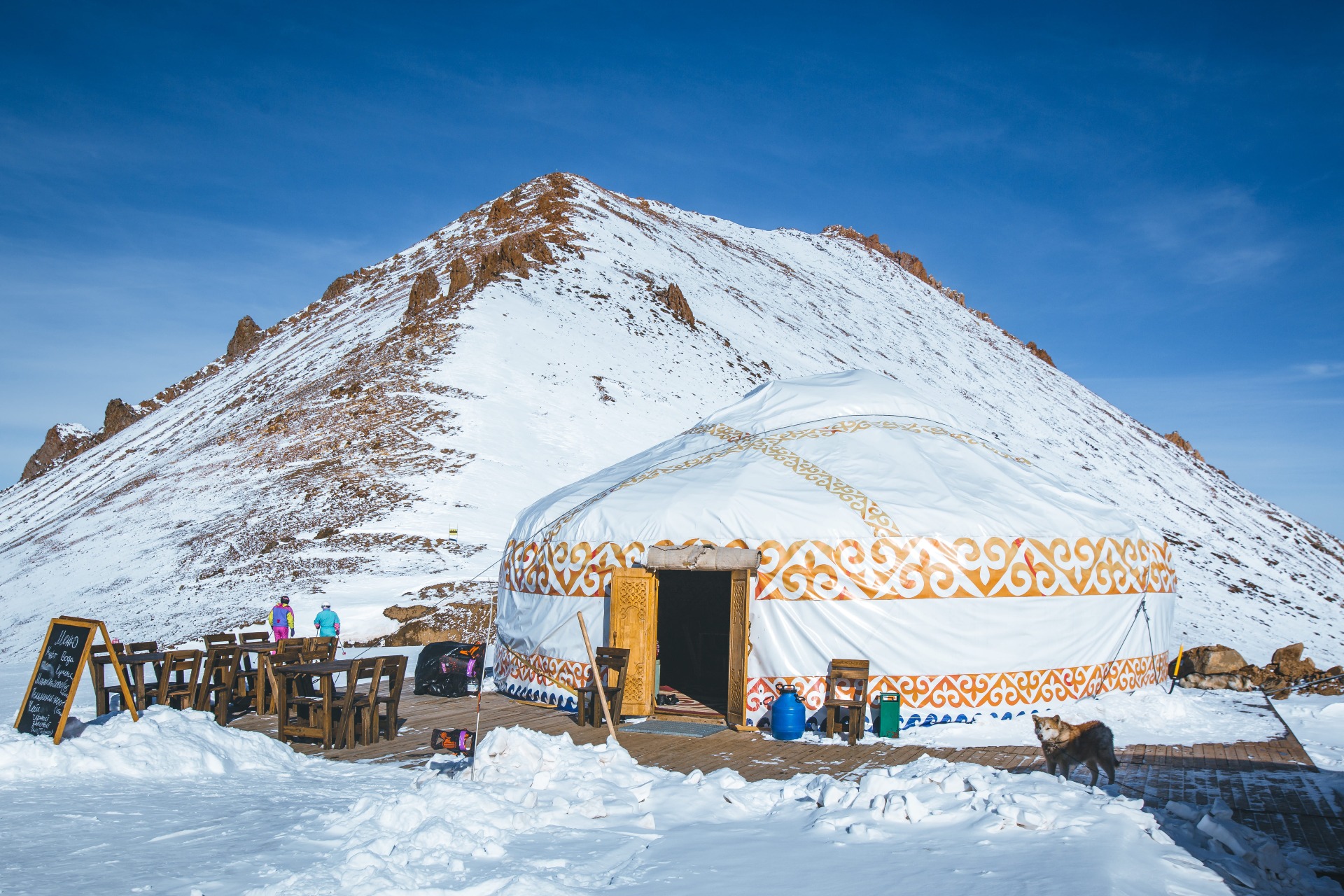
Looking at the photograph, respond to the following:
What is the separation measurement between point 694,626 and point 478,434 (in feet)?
37.2

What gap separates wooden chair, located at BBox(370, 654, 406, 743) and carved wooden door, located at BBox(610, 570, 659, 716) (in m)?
1.85

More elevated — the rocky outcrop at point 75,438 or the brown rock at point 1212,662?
the rocky outcrop at point 75,438

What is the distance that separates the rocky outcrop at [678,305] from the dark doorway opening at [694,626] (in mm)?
21409

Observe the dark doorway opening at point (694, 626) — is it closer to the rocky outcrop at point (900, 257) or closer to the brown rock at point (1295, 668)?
the brown rock at point (1295, 668)

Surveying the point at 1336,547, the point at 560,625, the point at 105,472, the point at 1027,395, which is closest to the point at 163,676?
the point at 560,625

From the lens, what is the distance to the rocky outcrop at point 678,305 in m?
32.9

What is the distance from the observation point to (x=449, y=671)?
31.5 ft

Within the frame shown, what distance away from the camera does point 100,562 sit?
731 inches

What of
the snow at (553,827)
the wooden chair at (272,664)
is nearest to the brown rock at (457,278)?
the wooden chair at (272,664)

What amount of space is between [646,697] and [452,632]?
640 centimetres

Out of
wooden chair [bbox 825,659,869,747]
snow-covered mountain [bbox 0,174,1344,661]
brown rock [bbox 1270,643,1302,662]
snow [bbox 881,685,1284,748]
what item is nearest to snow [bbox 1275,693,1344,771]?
snow [bbox 881,685,1284,748]

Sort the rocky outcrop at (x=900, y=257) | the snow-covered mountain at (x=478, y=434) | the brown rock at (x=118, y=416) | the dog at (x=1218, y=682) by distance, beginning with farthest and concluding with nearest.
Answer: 1. the rocky outcrop at (x=900, y=257)
2. the brown rock at (x=118, y=416)
3. the snow-covered mountain at (x=478, y=434)
4. the dog at (x=1218, y=682)

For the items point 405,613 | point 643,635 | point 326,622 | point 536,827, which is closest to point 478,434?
point 405,613

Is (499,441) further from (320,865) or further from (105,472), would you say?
(320,865)
